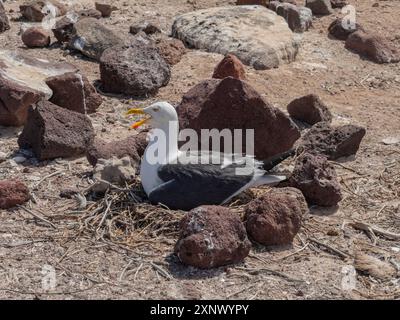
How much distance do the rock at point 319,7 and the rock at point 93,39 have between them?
3.60m

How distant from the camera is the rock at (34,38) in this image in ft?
34.1

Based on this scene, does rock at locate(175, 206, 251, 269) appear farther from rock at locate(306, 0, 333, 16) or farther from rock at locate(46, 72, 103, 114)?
rock at locate(306, 0, 333, 16)

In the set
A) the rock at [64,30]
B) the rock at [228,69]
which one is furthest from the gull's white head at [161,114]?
the rock at [64,30]

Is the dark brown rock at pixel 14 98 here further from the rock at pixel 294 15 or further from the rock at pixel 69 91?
the rock at pixel 294 15

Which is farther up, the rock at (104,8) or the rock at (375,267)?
the rock at (375,267)

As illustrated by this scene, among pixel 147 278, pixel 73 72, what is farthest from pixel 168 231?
pixel 73 72

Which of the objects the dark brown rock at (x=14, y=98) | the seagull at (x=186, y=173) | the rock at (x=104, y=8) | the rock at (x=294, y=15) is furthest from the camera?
the rock at (x=294, y=15)

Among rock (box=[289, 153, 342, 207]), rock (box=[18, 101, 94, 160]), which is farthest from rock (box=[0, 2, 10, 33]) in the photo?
rock (box=[289, 153, 342, 207])

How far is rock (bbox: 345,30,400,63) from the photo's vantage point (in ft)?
36.7

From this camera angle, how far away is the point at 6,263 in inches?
234

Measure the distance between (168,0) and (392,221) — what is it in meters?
6.58

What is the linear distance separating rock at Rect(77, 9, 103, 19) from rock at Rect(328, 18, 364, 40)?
3.25 metres

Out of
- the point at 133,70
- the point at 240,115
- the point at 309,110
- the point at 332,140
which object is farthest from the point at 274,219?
the point at 133,70

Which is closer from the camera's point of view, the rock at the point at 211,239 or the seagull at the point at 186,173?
the rock at the point at 211,239
